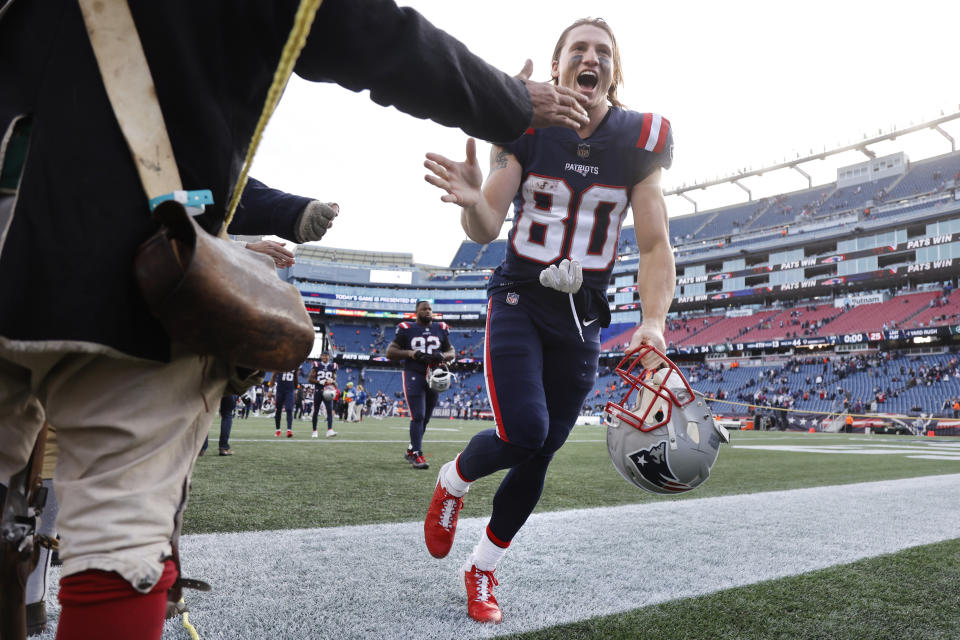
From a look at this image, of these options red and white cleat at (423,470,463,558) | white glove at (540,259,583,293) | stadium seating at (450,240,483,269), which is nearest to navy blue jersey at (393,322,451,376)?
red and white cleat at (423,470,463,558)

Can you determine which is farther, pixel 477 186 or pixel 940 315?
pixel 940 315

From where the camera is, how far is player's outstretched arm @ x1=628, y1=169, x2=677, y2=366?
2.47 meters

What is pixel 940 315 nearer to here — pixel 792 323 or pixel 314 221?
pixel 792 323

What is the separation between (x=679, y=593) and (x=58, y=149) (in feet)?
7.87

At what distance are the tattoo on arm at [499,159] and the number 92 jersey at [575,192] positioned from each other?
3cm

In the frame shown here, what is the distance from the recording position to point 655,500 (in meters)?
4.72

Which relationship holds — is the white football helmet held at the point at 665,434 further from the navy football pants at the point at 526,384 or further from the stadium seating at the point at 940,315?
the stadium seating at the point at 940,315

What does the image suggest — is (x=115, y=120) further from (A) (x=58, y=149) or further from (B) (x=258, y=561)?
(B) (x=258, y=561)

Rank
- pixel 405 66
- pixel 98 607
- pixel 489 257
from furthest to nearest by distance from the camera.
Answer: pixel 489 257
pixel 405 66
pixel 98 607

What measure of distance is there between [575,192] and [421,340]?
495cm

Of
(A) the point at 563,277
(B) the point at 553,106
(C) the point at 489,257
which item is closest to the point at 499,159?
(A) the point at 563,277

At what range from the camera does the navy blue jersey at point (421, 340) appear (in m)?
7.06

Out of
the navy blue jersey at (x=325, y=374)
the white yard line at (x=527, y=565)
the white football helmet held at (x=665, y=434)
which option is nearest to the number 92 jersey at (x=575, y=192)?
the white football helmet held at (x=665, y=434)

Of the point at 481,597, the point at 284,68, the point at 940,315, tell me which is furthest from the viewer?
the point at 940,315
